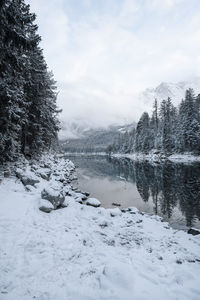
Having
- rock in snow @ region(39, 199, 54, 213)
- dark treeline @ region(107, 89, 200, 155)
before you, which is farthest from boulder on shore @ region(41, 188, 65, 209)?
dark treeline @ region(107, 89, 200, 155)

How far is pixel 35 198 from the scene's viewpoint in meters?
9.27

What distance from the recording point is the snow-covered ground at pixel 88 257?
12.0 feet

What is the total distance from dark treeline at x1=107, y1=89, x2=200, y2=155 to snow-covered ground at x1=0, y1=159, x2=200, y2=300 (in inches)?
1591

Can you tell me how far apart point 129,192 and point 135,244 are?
11.5 metres

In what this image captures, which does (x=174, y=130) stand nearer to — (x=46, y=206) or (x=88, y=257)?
(x=46, y=206)

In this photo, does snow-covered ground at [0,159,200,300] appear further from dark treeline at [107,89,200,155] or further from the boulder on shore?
dark treeline at [107,89,200,155]

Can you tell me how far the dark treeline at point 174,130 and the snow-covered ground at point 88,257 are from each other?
4042 centimetres

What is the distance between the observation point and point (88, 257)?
16.8 ft

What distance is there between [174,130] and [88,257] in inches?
2141

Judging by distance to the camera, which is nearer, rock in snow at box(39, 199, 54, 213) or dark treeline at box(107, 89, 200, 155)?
rock in snow at box(39, 199, 54, 213)

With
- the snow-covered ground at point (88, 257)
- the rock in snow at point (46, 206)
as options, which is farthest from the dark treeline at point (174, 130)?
the rock in snow at point (46, 206)

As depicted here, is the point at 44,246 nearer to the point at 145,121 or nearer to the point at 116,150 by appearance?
the point at 145,121

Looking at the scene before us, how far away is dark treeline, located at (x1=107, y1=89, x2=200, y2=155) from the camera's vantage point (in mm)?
42000

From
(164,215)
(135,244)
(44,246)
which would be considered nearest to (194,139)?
(164,215)
